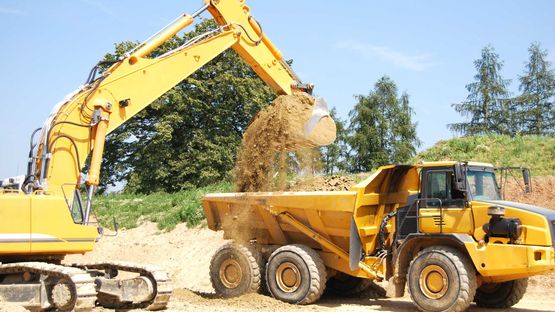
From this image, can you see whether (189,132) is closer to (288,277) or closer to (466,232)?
(288,277)

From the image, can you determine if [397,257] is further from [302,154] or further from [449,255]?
[302,154]

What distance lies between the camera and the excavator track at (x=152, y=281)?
10.4 meters

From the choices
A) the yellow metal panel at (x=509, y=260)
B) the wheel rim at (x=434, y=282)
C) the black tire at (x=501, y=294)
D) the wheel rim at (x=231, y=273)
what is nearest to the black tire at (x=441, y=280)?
the wheel rim at (x=434, y=282)

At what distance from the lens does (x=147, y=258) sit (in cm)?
1972

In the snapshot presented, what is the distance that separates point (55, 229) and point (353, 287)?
6.19 meters

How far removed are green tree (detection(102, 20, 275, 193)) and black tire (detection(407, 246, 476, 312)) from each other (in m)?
24.4

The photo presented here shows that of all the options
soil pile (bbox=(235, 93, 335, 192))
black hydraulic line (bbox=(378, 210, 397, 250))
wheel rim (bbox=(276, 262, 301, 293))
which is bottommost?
wheel rim (bbox=(276, 262, 301, 293))

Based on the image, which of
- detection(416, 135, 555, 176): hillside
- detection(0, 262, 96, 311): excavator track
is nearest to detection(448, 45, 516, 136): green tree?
detection(416, 135, 555, 176): hillside

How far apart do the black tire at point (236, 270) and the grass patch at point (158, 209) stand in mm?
8319

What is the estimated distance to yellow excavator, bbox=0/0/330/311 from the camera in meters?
9.43

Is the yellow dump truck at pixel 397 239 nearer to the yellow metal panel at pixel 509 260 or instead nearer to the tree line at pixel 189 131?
the yellow metal panel at pixel 509 260

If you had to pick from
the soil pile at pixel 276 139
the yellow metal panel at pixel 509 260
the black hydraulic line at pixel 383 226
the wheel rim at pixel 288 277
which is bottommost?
the wheel rim at pixel 288 277

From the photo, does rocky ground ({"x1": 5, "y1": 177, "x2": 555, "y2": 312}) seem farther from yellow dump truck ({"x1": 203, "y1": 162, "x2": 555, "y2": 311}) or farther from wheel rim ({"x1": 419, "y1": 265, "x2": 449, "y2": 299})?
wheel rim ({"x1": 419, "y1": 265, "x2": 449, "y2": 299})

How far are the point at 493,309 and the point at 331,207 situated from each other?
11.0 ft
